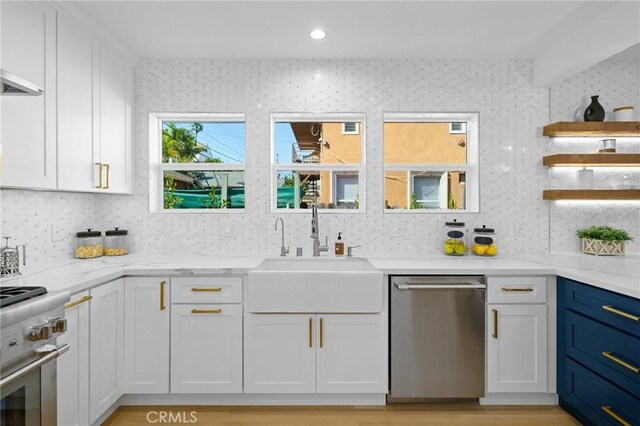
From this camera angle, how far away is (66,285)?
5.95 ft

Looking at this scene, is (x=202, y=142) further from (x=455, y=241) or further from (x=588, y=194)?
(x=588, y=194)

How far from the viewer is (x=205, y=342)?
7.79 ft

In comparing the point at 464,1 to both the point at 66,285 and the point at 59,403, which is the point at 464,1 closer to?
the point at 66,285

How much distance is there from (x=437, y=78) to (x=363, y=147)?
829mm

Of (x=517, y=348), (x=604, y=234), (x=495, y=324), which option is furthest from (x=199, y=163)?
(x=604, y=234)

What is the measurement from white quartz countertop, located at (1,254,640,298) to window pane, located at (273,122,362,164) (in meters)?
0.94

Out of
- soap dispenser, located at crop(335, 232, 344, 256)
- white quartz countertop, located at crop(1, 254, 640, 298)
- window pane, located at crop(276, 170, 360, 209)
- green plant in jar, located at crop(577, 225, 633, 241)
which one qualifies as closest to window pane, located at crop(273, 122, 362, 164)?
window pane, located at crop(276, 170, 360, 209)

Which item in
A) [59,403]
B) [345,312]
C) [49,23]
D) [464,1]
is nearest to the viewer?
[59,403]

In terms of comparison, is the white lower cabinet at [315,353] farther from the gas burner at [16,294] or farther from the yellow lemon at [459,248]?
the gas burner at [16,294]

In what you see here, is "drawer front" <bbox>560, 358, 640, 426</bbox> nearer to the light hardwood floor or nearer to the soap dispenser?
the light hardwood floor

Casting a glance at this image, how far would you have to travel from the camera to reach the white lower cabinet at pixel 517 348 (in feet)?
7.78

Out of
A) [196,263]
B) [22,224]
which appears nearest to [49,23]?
[22,224]

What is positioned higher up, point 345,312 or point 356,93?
point 356,93

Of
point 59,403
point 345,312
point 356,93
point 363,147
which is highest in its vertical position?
point 356,93
